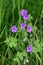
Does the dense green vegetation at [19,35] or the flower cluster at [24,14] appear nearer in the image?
the dense green vegetation at [19,35]

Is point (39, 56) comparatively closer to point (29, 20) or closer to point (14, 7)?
point (29, 20)

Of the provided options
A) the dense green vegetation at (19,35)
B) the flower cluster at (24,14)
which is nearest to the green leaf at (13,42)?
the dense green vegetation at (19,35)

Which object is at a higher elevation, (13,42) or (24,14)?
(24,14)

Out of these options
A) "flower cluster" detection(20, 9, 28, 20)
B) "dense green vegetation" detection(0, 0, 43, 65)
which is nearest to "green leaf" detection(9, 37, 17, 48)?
"dense green vegetation" detection(0, 0, 43, 65)

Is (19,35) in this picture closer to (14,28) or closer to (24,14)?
(14,28)

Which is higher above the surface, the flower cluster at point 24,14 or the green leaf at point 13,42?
the flower cluster at point 24,14

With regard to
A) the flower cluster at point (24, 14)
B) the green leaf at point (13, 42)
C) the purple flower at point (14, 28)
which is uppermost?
the flower cluster at point (24, 14)

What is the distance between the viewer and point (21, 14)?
212 centimetres

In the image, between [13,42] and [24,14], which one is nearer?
[13,42]

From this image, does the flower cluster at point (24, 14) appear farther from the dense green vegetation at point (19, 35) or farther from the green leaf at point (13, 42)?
the green leaf at point (13, 42)

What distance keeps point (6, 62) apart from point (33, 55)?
216 millimetres

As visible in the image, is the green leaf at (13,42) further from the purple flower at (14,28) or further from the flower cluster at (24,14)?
the flower cluster at (24,14)

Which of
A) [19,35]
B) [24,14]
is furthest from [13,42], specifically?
[24,14]

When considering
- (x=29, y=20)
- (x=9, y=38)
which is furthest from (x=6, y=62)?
(x=29, y=20)
